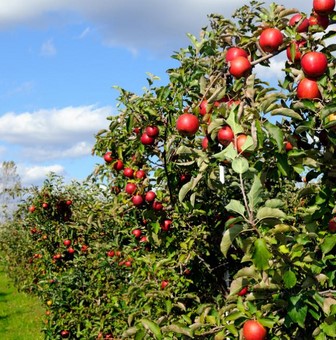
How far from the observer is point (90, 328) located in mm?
6402

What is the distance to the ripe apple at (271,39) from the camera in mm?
2332

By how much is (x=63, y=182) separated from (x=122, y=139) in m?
4.74

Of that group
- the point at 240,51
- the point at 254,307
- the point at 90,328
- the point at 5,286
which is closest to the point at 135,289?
the point at 254,307

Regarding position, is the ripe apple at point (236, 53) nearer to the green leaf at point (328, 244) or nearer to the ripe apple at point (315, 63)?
the ripe apple at point (315, 63)

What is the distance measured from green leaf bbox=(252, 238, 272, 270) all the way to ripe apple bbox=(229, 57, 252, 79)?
0.87 metres

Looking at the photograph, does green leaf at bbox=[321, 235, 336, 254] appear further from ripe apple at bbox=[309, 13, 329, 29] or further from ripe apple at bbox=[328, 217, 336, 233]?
ripe apple at bbox=[309, 13, 329, 29]

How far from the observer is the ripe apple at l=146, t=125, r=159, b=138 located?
346 centimetres

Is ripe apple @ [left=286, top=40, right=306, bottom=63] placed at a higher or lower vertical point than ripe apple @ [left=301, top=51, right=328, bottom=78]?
higher

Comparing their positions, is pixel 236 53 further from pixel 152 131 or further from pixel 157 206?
pixel 157 206

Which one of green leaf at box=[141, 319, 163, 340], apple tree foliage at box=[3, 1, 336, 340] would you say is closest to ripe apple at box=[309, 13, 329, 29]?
apple tree foliage at box=[3, 1, 336, 340]

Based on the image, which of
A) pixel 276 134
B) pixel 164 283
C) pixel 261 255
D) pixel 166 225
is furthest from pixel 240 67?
pixel 164 283

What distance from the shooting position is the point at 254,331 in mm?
2105

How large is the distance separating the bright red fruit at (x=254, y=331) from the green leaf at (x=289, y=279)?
22 cm

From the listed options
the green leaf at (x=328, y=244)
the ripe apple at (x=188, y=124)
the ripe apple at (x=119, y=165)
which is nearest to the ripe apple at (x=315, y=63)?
the ripe apple at (x=188, y=124)
